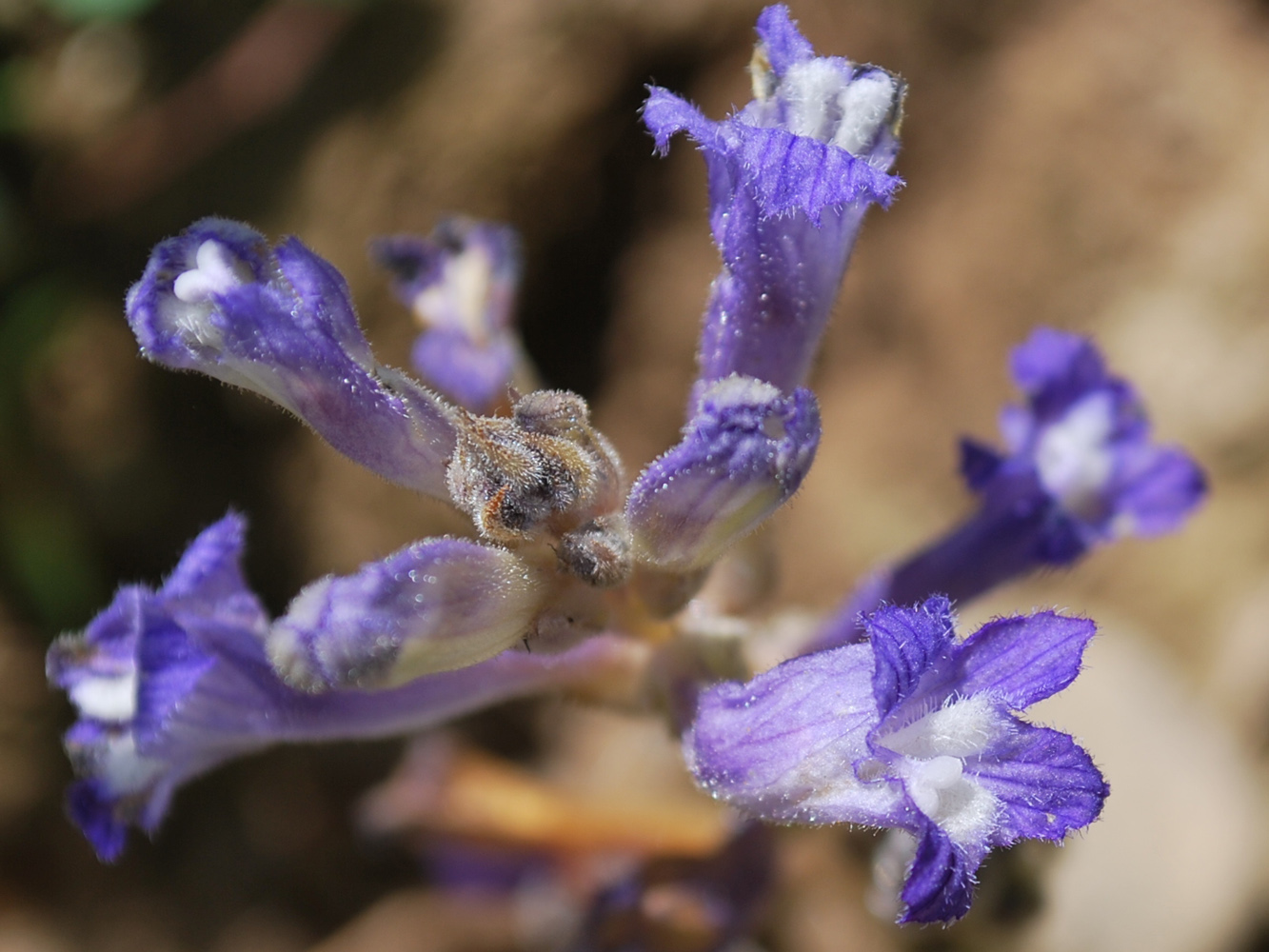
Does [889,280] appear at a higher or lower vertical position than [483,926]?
higher

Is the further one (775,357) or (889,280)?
(889,280)

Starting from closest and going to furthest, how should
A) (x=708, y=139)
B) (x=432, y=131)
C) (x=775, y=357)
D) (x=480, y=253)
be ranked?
(x=708, y=139), (x=775, y=357), (x=480, y=253), (x=432, y=131)

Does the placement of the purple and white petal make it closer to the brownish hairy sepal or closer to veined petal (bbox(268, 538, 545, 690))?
the brownish hairy sepal

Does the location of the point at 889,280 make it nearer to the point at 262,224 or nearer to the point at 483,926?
the point at 262,224

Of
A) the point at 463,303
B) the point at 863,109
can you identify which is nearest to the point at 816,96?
the point at 863,109

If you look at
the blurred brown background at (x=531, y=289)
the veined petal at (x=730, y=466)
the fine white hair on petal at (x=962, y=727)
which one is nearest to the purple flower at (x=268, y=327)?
the veined petal at (x=730, y=466)

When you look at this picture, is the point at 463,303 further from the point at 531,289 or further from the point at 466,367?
the point at 531,289

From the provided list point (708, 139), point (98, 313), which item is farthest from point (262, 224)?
point (708, 139)
